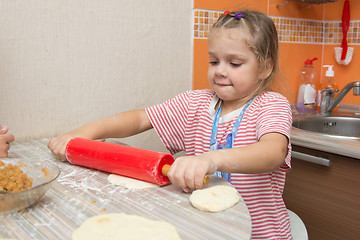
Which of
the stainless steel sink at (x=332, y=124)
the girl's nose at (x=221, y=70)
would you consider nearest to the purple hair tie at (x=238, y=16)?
the girl's nose at (x=221, y=70)

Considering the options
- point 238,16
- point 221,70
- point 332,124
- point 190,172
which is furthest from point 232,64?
point 332,124

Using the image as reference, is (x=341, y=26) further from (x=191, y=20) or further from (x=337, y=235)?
(x=337, y=235)

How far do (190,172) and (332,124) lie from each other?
126cm

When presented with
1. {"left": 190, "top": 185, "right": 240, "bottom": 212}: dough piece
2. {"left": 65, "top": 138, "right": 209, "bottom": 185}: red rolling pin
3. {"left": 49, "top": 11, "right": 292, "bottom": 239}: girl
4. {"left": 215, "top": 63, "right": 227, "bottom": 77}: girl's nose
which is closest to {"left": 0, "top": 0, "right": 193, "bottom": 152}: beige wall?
{"left": 49, "top": 11, "right": 292, "bottom": 239}: girl

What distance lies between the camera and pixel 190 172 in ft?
2.21

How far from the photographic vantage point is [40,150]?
1.01m

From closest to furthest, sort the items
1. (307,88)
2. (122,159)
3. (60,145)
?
(122,159) < (60,145) < (307,88)

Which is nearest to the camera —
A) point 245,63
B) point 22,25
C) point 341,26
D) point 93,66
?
point 245,63

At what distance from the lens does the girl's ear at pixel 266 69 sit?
1019 mm

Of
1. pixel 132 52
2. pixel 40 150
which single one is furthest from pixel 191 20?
pixel 40 150

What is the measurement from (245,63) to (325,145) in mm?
512

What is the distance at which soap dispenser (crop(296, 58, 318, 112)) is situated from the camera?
6.06 ft

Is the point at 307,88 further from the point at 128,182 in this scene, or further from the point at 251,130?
the point at 128,182

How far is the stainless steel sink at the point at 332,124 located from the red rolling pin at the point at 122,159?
108 cm
